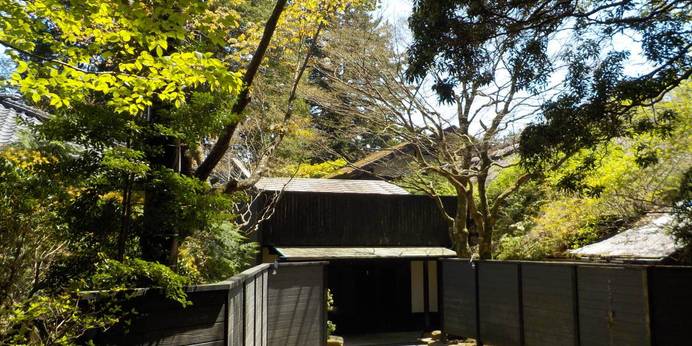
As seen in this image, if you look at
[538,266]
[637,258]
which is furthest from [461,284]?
[637,258]

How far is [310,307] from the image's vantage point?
29.1 ft

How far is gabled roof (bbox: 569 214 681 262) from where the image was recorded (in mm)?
11008

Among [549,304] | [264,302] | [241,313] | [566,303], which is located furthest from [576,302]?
[241,313]

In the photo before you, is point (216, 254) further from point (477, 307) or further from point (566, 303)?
point (566, 303)

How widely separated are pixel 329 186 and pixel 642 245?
895 cm

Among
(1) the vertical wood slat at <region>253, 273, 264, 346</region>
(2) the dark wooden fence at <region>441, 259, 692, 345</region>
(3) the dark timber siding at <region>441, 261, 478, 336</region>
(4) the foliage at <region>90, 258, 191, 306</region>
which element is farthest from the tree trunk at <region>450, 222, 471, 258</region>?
(4) the foliage at <region>90, 258, 191, 306</region>

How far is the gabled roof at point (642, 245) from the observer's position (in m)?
11.0

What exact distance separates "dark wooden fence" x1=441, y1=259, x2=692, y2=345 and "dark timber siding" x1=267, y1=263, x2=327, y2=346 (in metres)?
4.11

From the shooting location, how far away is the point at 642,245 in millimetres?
11422

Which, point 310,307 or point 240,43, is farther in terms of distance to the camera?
point 240,43

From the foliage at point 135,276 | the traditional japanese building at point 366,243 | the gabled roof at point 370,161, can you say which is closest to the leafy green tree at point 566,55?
the foliage at point 135,276

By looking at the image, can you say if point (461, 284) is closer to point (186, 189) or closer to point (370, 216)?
point (370, 216)

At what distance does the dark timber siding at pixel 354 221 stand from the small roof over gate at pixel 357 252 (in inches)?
13.1

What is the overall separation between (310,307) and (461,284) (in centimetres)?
544
